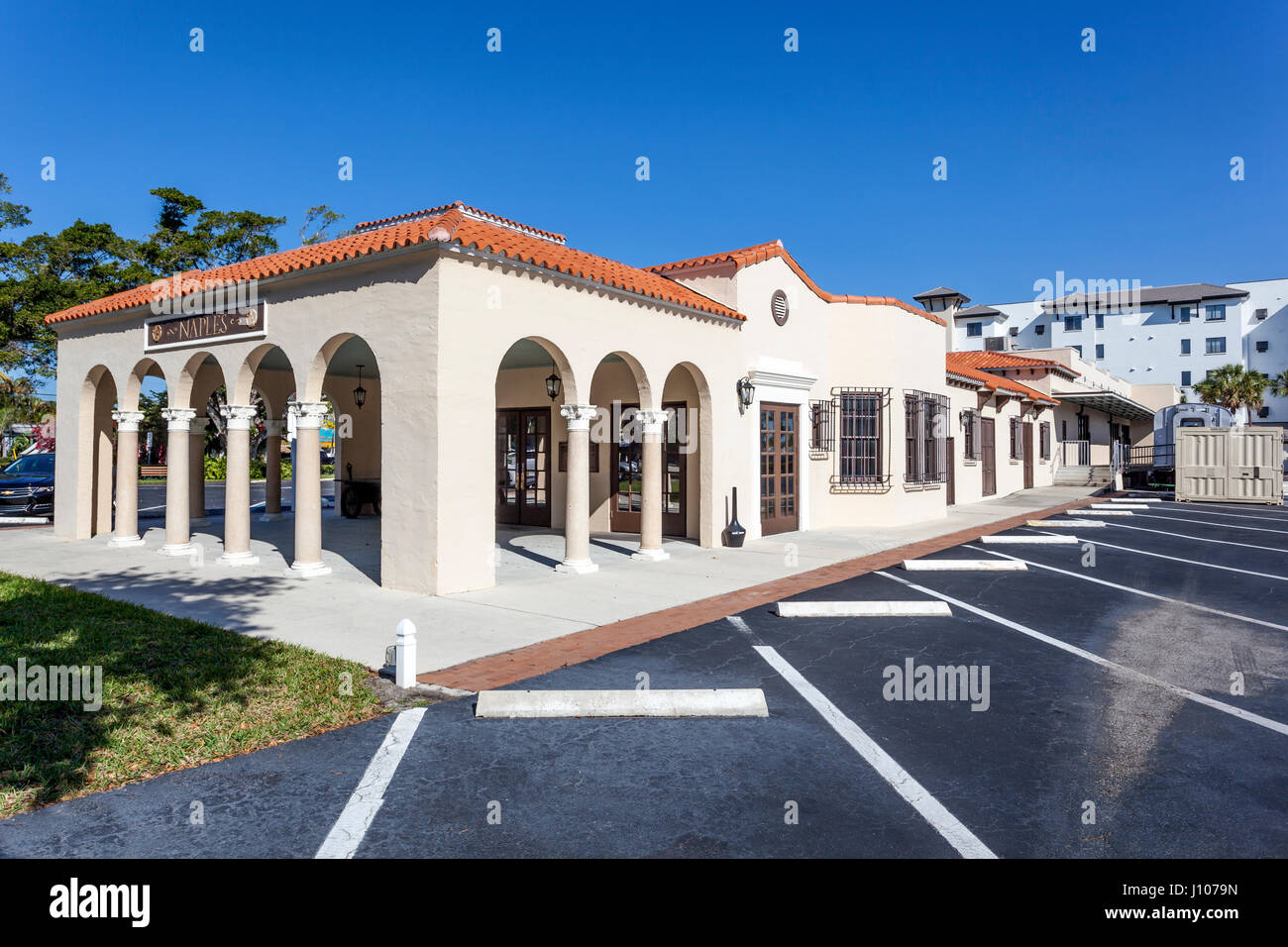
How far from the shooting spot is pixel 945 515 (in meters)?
19.1

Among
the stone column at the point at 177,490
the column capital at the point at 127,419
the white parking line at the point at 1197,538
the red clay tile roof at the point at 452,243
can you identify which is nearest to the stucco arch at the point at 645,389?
the red clay tile roof at the point at 452,243

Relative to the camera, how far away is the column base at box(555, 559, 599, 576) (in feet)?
34.3

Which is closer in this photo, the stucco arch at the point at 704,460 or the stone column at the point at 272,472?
the stucco arch at the point at 704,460

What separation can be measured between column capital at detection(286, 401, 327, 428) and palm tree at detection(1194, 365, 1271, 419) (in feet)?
178

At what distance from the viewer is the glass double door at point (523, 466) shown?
15.9 meters

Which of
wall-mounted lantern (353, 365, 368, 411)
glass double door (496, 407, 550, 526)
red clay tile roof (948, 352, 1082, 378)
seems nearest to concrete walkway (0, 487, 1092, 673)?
glass double door (496, 407, 550, 526)

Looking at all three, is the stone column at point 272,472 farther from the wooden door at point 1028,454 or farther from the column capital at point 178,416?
the wooden door at point 1028,454

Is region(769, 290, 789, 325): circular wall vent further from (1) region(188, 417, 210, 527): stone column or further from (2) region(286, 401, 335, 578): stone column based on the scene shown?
(1) region(188, 417, 210, 527): stone column

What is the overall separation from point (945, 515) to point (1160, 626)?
11.8 metres

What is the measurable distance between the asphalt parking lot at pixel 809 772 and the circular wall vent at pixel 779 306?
9.00 metres

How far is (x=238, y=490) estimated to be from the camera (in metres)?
11.2

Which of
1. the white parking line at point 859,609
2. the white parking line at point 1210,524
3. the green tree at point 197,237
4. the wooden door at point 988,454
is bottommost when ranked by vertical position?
the white parking line at point 859,609
